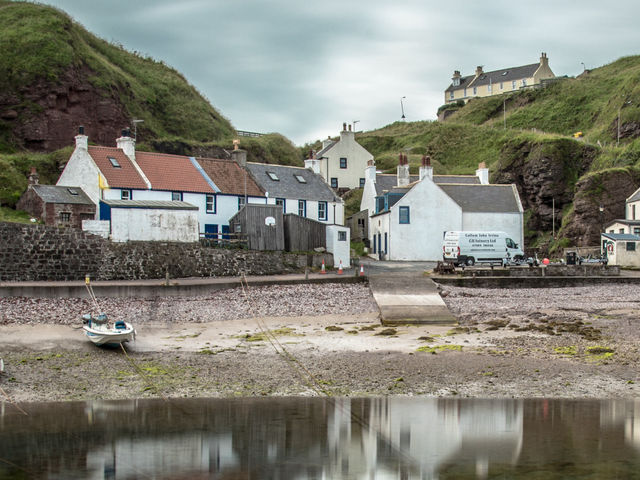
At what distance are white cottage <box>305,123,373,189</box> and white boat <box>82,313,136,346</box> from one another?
144 ft

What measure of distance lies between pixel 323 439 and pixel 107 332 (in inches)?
395

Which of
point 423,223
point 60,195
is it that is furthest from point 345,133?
point 60,195

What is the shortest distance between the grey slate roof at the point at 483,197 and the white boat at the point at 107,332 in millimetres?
31165

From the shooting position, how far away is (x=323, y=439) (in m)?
12.2

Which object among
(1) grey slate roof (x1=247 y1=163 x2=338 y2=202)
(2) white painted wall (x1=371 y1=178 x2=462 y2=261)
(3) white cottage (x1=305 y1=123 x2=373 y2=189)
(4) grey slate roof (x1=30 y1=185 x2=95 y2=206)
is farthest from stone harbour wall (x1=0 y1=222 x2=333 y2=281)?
(3) white cottage (x1=305 y1=123 x2=373 y2=189)

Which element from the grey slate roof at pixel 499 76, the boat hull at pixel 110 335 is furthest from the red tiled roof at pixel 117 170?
the grey slate roof at pixel 499 76

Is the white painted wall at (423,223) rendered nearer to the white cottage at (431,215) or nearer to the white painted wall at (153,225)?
the white cottage at (431,215)

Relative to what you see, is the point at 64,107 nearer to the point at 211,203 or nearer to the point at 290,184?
the point at 211,203

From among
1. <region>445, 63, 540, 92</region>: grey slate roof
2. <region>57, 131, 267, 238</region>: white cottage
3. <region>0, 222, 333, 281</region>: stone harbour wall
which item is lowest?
<region>0, 222, 333, 281</region>: stone harbour wall

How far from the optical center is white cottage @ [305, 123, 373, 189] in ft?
207

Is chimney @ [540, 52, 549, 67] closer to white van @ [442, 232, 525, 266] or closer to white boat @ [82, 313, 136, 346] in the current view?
white van @ [442, 232, 525, 266]

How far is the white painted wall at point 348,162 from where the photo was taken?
63.2 metres

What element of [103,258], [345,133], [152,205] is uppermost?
[345,133]

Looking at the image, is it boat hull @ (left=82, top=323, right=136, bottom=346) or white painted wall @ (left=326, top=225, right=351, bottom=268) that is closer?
boat hull @ (left=82, top=323, right=136, bottom=346)
